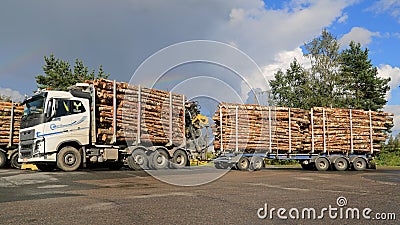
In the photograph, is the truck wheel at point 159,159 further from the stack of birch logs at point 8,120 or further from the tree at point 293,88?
the tree at point 293,88

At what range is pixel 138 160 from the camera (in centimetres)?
1802

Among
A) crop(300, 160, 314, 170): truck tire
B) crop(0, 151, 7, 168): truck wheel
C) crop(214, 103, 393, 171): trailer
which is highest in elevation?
crop(214, 103, 393, 171): trailer

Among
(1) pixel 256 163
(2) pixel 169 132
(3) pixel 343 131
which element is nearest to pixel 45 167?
(2) pixel 169 132

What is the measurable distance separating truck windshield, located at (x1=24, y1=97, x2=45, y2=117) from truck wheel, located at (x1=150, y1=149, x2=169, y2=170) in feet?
18.0

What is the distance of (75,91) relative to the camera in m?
16.9

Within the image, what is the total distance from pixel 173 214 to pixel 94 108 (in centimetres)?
1135

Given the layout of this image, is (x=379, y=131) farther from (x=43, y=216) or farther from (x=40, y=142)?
(x=43, y=216)

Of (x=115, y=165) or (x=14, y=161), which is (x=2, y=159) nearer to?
(x=14, y=161)

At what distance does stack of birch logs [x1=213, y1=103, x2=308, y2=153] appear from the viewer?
773 inches

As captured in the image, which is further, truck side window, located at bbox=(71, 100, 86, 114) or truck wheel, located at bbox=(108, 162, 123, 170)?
truck wheel, located at bbox=(108, 162, 123, 170)

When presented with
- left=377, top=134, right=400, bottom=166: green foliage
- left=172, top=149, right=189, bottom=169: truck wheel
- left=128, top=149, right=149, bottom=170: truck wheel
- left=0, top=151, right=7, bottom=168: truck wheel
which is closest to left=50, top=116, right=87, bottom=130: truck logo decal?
left=128, top=149, right=149, bottom=170: truck wheel

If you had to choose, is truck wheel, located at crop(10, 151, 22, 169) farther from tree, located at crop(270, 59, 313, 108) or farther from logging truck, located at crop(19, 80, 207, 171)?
tree, located at crop(270, 59, 313, 108)

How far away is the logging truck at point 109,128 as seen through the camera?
1579 cm

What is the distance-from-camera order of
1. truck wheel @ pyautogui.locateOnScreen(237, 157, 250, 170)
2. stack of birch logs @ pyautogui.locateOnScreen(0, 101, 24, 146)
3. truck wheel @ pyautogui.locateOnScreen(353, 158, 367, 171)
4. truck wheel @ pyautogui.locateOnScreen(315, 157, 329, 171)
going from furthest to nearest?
truck wheel @ pyautogui.locateOnScreen(353, 158, 367, 171), truck wheel @ pyautogui.locateOnScreen(315, 157, 329, 171), stack of birch logs @ pyautogui.locateOnScreen(0, 101, 24, 146), truck wheel @ pyautogui.locateOnScreen(237, 157, 250, 170)
